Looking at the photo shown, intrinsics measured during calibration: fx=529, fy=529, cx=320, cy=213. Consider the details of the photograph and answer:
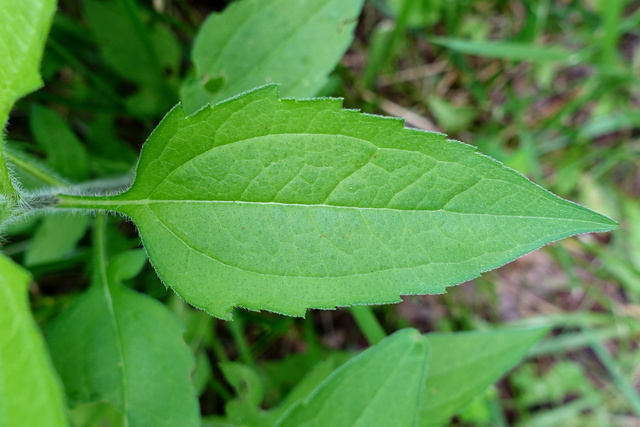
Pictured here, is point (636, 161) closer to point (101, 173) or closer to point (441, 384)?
point (441, 384)

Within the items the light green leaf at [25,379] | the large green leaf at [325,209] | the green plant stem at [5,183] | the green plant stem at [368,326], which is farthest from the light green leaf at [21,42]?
the green plant stem at [368,326]

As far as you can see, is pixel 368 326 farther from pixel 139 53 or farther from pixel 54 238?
pixel 139 53

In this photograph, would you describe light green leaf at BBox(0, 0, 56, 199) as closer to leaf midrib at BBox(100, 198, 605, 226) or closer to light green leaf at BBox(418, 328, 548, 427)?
leaf midrib at BBox(100, 198, 605, 226)

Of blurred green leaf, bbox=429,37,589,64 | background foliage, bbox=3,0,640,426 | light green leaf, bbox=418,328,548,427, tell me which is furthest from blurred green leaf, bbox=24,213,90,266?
blurred green leaf, bbox=429,37,589,64

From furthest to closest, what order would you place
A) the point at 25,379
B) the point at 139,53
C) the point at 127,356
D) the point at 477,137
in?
the point at 477,137 → the point at 139,53 → the point at 127,356 → the point at 25,379

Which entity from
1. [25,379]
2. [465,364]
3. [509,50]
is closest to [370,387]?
[465,364]

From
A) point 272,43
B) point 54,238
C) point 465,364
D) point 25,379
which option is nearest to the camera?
point 25,379
